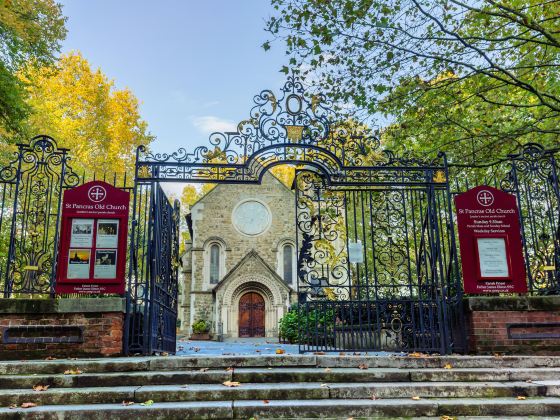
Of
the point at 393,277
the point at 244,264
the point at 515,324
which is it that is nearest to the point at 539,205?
the point at 515,324

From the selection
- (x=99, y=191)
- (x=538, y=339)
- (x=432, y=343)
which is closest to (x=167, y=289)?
(x=99, y=191)

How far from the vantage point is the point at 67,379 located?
Result: 5348mm

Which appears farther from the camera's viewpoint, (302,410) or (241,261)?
(241,261)

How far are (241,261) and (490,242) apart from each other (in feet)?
59.9

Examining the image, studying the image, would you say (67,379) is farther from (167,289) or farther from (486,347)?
(486,347)

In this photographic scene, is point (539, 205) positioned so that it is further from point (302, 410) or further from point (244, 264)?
point (244, 264)

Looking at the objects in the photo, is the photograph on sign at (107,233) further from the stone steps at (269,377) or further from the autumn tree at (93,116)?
the autumn tree at (93,116)

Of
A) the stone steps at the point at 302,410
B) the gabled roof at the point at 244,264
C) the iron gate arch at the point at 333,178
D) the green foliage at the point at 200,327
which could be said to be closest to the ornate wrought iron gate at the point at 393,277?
the iron gate arch at the point at 333,178

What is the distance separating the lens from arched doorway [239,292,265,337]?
24.8 m

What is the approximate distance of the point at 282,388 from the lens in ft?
16.5

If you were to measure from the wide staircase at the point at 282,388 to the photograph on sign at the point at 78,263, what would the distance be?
5.13 feet

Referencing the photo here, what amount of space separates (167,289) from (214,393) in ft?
12.8

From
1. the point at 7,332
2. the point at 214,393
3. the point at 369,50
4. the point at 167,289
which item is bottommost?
the point at 214,393

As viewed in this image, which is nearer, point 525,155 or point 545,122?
point 525,155
